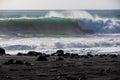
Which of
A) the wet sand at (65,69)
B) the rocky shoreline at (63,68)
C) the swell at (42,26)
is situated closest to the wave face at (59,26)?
the swell at (42,26)

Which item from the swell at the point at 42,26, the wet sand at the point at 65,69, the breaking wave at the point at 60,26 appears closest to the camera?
the wet sand at the point at 65,69

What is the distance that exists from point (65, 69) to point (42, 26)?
21.4 meters

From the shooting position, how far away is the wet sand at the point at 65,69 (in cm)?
901

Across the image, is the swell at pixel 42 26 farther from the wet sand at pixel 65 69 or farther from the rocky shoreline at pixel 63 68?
the wet sand at pixel 65 69

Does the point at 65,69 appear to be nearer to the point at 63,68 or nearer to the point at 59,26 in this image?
the point at 63,68

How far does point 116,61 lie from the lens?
1179cm

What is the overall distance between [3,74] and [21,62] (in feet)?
6.77

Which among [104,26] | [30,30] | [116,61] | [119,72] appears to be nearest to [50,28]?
[30,30]

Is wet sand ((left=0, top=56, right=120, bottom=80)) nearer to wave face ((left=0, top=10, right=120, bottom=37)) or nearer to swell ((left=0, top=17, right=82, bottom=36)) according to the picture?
wave face ((left=0, top=10, right=120, bottom=37))

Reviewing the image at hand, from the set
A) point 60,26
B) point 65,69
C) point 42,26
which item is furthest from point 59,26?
point 65,69

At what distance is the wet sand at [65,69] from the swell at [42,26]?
51.9ft

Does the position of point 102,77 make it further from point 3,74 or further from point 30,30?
point 30,30

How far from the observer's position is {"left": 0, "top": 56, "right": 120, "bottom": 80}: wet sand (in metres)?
9.01

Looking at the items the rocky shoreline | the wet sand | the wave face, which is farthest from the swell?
the wet sand
